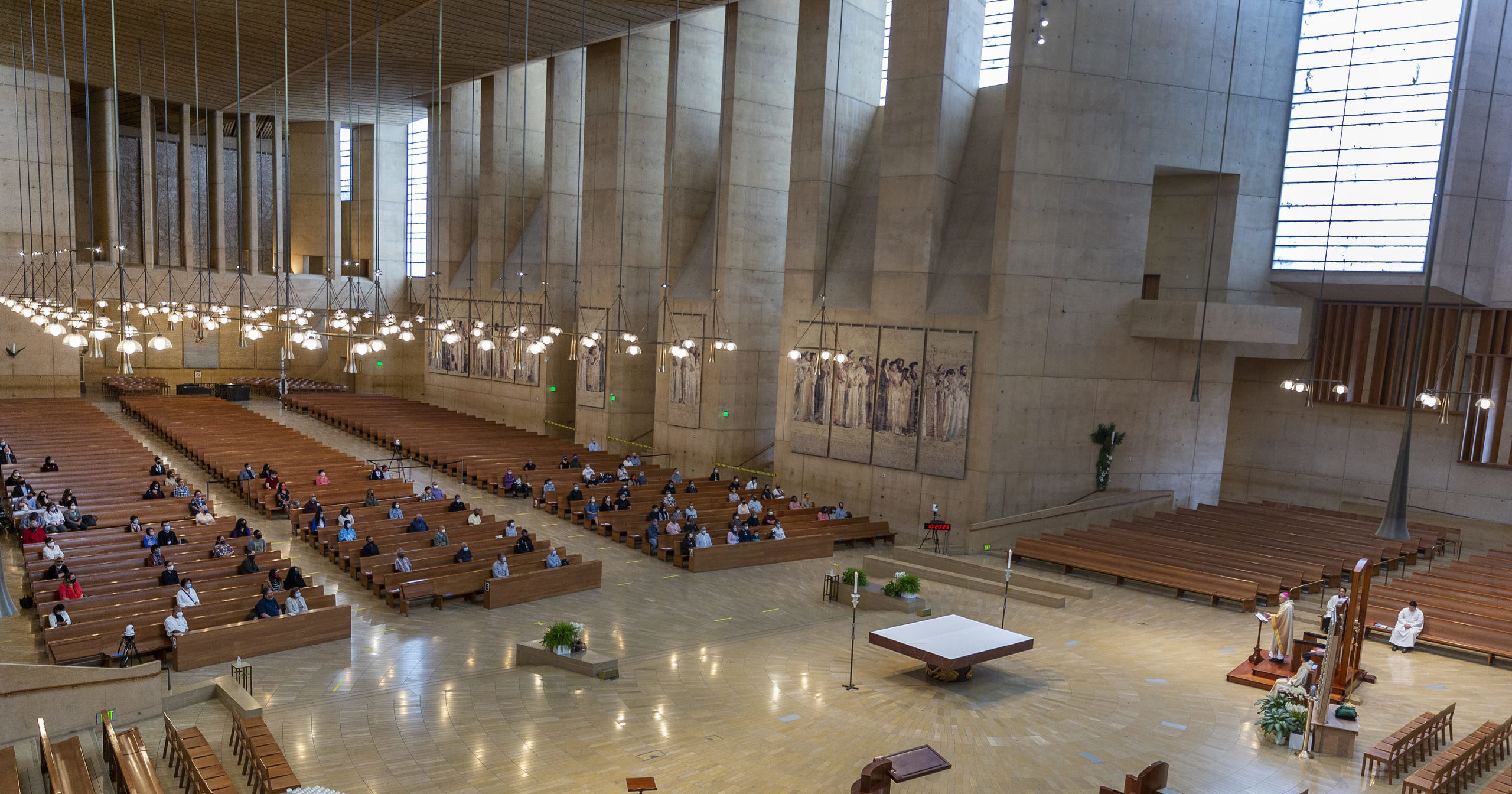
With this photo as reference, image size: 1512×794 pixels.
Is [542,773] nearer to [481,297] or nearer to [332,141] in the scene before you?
[481,297]

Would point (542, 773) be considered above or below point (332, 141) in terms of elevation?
below

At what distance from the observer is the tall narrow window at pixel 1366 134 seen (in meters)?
18.8

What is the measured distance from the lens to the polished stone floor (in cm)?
876

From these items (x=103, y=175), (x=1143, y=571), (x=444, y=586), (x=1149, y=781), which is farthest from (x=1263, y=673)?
(x=103, y=175)

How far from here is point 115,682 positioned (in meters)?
9.12

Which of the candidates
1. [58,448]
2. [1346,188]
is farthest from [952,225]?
[58,448]

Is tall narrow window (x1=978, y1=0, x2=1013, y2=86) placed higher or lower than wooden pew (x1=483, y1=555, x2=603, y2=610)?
higher

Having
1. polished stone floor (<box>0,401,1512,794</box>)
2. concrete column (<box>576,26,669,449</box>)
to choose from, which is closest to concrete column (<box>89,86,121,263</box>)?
concrete column (<box>576,26,669,449</box>)

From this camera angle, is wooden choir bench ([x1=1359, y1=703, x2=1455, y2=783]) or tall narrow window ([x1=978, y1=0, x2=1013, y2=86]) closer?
wooden choir bench ([x1=1359, y1=703, x2=1455, y2=783])

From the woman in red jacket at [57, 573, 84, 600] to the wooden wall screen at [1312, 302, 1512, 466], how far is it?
76.5 ft

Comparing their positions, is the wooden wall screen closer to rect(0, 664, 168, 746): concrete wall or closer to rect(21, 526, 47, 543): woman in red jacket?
rect(0, 664, 168, 746): concrete wall

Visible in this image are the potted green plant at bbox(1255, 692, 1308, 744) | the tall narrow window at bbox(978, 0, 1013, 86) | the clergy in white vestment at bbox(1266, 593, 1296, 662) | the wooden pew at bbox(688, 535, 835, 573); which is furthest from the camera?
the tall narrow window at bbox(978, 0, 1013, 86)

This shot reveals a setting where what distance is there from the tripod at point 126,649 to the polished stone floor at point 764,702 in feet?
3.00

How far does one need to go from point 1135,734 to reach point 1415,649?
6.39 metres
